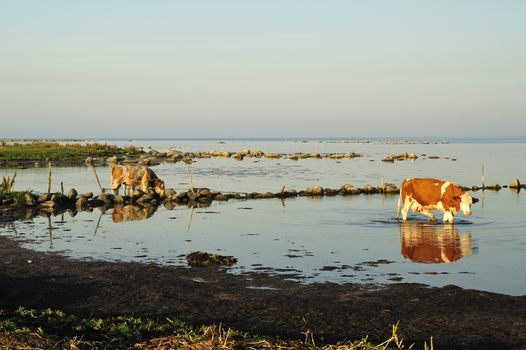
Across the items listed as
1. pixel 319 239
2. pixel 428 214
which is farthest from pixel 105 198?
pixel 428 214

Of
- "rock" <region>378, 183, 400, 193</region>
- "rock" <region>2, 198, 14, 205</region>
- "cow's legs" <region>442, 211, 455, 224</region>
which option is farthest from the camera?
"rock" <region>378, 183, 400, 193</region>

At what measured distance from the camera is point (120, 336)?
9.61 m

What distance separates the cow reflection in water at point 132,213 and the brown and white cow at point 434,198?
1208 centimetres

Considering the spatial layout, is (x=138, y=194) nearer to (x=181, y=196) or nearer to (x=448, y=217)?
(x=181, y=196)

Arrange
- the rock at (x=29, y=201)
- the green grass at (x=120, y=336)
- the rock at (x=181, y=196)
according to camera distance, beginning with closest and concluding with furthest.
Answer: the green grass at (x=120, y=336)
the rock at (x=29, y=201)
the rock at (x=181, y=196)

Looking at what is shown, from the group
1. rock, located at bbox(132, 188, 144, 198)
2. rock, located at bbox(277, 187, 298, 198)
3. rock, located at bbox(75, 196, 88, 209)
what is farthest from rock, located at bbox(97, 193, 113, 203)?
rock, located at bbox(277, 187, 298, 198)

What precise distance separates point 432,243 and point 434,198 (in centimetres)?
672

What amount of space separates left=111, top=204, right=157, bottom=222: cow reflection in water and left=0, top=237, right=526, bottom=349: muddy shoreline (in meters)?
12.9

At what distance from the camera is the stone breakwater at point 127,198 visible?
33531mm

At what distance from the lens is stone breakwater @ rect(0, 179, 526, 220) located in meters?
33.5

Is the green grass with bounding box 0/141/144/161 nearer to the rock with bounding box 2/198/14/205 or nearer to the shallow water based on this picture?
the rock with bounding box 2/198/14/205

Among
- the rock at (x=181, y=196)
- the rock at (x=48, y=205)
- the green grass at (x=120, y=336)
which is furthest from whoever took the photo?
the rock at (x=181, y=196)

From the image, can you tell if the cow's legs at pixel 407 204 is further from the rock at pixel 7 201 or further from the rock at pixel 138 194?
the rock at pixel 7 201

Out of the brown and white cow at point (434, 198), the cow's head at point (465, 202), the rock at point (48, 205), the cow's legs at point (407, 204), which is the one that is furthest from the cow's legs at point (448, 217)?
the rock at point (48, 205)
